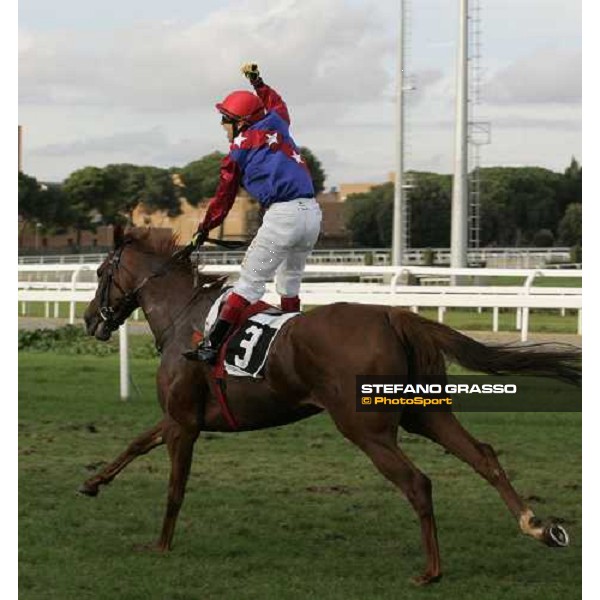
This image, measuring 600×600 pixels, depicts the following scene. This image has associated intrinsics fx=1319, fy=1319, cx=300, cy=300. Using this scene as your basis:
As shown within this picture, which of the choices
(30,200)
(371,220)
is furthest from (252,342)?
(30,200)

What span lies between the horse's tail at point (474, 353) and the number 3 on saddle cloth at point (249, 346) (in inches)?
22.0

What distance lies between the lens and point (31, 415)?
10.1 meters

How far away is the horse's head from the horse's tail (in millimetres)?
1649

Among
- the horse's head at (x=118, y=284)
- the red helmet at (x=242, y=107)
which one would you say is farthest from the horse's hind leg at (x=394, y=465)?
the horse's head at (x=118, y=284)

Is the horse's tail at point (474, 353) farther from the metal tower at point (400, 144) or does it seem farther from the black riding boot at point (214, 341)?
the metal tower at point (400, 144)

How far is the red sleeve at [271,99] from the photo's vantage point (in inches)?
245

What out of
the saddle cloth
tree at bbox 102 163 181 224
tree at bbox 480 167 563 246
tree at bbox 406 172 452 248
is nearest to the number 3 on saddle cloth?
the saddle cloth

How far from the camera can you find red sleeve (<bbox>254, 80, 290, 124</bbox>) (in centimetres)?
623

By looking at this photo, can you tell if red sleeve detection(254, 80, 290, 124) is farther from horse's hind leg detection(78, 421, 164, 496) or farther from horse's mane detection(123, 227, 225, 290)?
horse's hind leg detection(78, 421, 164, 496)

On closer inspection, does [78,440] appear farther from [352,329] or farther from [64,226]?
[64,226]

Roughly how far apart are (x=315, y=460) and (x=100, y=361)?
625 centimetres

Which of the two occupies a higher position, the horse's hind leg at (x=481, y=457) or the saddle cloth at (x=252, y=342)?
the saddle cloth at (x=252, y=342)

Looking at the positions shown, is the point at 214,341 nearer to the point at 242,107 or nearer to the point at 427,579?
the point at 242,107

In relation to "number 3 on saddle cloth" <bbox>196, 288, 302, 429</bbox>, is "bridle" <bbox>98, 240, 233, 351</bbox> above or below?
above
